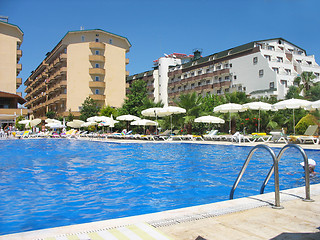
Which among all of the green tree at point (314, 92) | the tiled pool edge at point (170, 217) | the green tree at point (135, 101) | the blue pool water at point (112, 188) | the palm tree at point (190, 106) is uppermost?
the green tree at point (314, 92)

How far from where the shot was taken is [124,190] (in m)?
6.96

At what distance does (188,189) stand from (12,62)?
5809 centimetres

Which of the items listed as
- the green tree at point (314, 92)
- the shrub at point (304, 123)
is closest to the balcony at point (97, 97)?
the green tree at point (314, 92)

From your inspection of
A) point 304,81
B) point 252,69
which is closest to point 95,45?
point 252,69

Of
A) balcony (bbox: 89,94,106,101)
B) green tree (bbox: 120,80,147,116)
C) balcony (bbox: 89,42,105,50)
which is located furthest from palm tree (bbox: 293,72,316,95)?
balcony (bbox: 89,42,105,50)

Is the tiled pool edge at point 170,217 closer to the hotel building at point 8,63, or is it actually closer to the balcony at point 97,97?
the balcony at point 97,97

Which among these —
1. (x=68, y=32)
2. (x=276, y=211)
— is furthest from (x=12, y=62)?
(x=276, y=211)

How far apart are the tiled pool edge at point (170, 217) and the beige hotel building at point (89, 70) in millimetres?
51260

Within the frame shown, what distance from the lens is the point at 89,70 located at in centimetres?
5691

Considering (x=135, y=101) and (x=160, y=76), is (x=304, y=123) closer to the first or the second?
(x=135, y=101)

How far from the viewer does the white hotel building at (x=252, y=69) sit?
46.7 metres

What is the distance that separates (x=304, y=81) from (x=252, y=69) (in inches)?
352

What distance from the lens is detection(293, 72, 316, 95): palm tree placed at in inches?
1853

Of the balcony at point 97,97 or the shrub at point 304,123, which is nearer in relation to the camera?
the shrub at point 304,123
